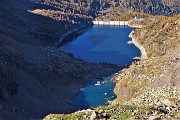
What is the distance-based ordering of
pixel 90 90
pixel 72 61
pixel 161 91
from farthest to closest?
pixel 72 61
pixel 90 90
pixel 161 91

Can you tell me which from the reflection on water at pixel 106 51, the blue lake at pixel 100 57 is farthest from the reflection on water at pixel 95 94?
the reflection on water at pixel 106 51

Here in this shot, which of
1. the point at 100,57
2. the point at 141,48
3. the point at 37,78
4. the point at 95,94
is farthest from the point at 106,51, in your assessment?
the point at 95,94

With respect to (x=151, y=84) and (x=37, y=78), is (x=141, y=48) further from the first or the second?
(x=151, y=84)

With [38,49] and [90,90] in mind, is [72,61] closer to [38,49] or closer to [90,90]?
[38,49]

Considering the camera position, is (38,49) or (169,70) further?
(38,49)

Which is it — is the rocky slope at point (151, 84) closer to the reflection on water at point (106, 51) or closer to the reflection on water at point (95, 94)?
the reflection on water at point (95, 94)

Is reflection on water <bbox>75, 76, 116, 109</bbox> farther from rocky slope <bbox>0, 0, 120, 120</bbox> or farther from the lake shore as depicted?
the lake shore

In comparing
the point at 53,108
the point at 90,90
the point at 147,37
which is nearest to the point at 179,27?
the point at 147,37

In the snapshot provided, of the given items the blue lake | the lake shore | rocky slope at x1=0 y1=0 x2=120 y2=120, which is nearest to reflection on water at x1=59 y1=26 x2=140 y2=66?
the blue lake

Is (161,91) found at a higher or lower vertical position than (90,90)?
higher
